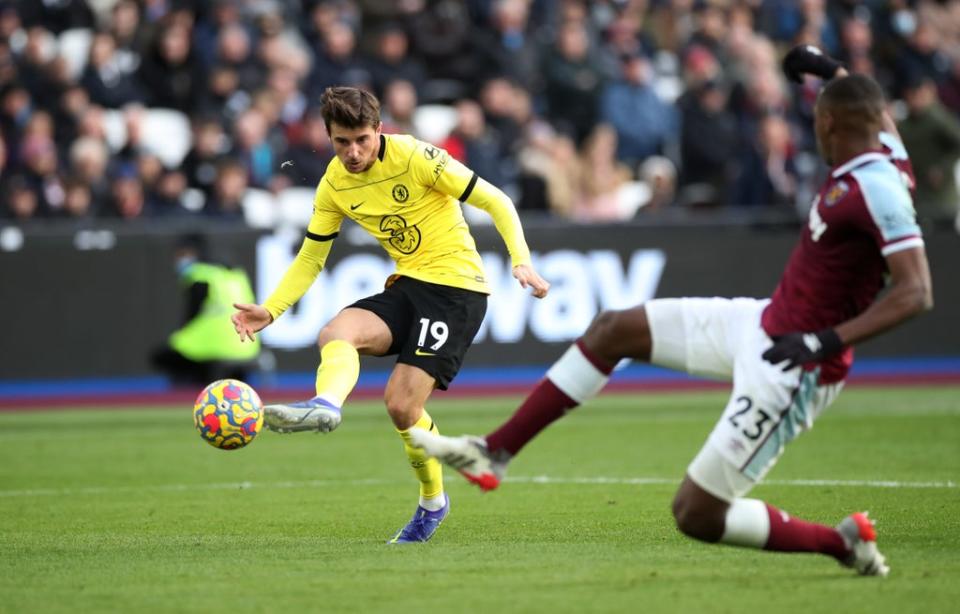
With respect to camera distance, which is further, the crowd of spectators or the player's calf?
the crowd of spectators

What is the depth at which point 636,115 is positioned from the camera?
69.1ft

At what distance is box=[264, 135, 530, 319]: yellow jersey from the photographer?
8.62 meters

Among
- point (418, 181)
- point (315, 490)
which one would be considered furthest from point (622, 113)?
point (418, 181)

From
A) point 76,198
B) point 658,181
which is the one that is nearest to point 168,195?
point 76,198

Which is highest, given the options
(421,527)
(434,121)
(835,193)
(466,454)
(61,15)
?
(835,193)

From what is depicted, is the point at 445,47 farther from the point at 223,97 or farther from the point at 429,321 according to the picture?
the point at 429,321

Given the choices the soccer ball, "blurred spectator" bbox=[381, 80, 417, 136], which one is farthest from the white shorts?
"blurred spectator" bbox=[381, 80, 417, 136]

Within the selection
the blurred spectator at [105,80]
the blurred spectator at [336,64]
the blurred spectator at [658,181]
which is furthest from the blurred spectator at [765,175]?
the blurred spectator at [105,80]

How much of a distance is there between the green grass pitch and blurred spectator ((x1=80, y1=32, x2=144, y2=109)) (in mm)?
4543

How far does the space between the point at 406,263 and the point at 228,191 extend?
32.2 feet

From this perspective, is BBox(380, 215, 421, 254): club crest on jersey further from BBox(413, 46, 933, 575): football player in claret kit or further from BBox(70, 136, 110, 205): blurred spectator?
BBox(70, 136, 110, 205): blurred spectator

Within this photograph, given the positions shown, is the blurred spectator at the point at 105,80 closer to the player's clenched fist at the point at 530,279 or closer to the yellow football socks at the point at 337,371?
the yellow football socks at the point at 337,371

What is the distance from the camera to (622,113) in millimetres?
21031

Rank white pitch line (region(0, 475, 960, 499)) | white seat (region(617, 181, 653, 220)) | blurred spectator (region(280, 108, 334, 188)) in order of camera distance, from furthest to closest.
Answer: white seat (region(617, 181, 653, 220))
blurred spectator (region(280, 108, 334, 188))
white pitch line (region(0, 475, 960, 499))
